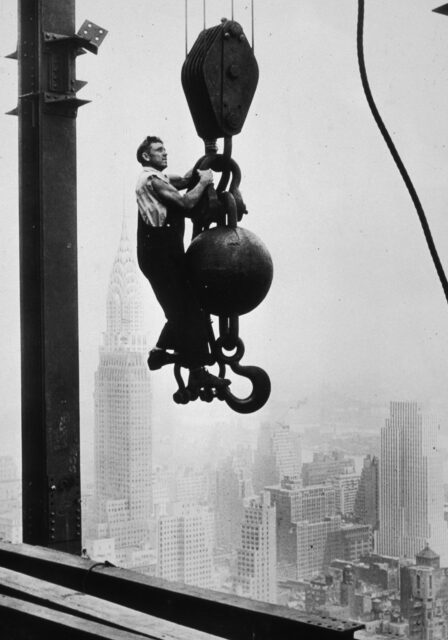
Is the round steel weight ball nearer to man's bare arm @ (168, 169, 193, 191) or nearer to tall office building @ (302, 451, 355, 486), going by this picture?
man's bare arm @ (168, 169, 193, 191)

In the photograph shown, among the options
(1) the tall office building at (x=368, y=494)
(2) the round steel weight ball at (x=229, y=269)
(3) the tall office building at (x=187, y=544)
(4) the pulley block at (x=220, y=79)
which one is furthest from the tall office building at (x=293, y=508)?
(4) the pulley block at (x=220, y=79)

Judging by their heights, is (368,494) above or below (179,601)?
below

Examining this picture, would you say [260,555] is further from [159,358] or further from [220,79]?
[220,79]

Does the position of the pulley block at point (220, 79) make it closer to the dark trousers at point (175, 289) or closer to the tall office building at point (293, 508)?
the dark trousers at point (175, 289)

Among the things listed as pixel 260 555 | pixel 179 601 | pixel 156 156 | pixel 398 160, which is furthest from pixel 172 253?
pixel 260 555

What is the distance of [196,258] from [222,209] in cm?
19

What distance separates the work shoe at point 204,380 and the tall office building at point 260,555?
2.81 metres

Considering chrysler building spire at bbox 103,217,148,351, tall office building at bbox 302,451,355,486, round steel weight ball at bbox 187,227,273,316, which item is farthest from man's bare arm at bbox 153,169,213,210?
tall office building at bbox 302,451,355,486

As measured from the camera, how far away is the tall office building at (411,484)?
514 centimetres

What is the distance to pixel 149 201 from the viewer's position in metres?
3.03

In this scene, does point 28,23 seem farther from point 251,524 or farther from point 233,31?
point 251,524

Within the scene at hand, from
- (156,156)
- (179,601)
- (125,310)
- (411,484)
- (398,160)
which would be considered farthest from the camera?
(411,484)

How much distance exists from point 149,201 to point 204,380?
623 millimetres

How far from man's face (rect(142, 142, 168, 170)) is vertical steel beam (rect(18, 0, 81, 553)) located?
0.80 metres
